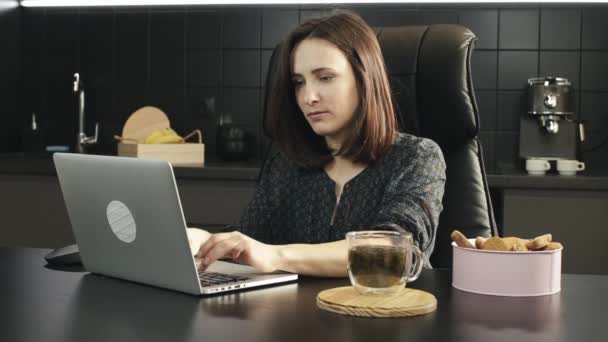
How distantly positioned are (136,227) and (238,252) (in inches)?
6.6

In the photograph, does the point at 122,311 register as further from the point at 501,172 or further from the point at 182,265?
the point at 501,172

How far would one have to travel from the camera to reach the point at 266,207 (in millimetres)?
1983

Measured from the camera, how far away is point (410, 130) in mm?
2021

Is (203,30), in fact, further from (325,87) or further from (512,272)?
(512,272)

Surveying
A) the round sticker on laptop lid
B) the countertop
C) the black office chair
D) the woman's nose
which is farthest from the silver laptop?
the countertop

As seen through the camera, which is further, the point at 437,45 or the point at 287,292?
the point at 437,45

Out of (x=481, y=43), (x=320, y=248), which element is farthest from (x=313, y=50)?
(x=481, y=43)

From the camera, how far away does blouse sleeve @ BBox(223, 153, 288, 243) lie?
1959mm

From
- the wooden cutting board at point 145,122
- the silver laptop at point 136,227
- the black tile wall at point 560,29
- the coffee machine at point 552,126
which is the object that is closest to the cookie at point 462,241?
the silver laptop at point 136,227

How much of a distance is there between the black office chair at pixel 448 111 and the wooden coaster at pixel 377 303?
75cm

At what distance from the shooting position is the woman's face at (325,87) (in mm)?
1803

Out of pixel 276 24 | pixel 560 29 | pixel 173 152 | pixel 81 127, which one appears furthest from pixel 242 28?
pixel 560 29

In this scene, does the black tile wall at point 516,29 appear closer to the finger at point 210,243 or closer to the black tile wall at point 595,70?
the black tile wall at point 595,70

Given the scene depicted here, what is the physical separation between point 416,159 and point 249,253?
52cm
